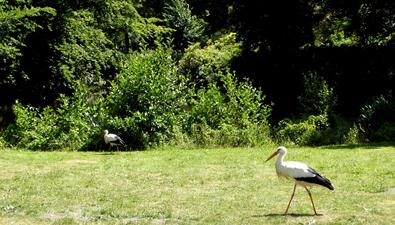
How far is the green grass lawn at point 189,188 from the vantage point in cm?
877

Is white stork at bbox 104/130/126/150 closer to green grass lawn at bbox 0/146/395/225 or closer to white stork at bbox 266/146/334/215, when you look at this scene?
green grass lawn at bbox 0/146/395/225

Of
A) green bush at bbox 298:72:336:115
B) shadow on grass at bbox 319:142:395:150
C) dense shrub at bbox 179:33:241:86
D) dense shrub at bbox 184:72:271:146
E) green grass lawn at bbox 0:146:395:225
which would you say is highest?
dense shrub at bbox 179:33:241:86

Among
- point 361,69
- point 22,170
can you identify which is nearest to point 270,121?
point 361,69

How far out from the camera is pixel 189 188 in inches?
440

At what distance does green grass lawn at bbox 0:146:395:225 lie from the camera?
8.77 metres

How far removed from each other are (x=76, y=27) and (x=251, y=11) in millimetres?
7381

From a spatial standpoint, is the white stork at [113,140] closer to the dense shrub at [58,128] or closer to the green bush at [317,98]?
the dense shrub at [58,128]

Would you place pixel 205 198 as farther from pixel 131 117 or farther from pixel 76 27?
pixel 76 27

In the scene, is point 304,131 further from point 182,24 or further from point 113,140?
point 182,24

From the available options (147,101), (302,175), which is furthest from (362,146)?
(302,175)

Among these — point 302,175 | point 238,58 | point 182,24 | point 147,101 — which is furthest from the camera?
point 182,24

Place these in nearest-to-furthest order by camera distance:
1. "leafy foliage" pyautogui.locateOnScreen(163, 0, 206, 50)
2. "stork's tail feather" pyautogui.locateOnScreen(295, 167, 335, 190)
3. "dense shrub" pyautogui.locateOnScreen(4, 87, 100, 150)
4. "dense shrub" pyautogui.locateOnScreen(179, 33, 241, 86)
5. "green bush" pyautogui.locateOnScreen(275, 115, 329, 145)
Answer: "stork's tail feather" pyautogui.locateOnScreen(295, 167, 335, 190)
"green bush" pyautogui.locateOnScreen(275, 115, 329, 145)
"dense shrub" pyautogui.locateOnScreen(4, 87, 100, 150)
"dense shrub" pyautogui.locateOnScreen(179, 33, 241, 86)
"leafy foliage" pyautogui.locateOnScreen(163, 0, 206, 50)

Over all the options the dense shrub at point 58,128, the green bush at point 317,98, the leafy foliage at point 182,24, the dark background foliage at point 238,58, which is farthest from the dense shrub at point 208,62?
the leafy foliage at point 182,24

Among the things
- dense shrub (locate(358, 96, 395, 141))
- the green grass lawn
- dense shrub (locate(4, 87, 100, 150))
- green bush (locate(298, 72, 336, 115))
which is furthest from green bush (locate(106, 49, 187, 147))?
dense shrub (locate(358, 96, 395, 141))
